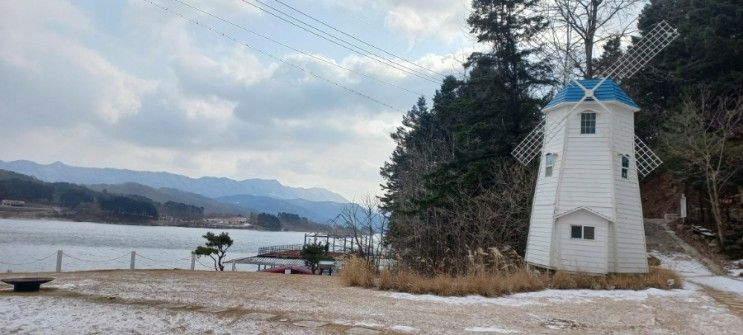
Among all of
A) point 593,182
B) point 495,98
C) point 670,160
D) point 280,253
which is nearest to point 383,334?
point 593,182

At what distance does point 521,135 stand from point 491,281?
1043 centimetres

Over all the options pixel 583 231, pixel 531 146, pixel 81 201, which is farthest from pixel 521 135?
pixel 81 201

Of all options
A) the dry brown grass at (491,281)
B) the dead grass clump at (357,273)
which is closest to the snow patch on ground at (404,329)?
the dry brown grass at (491,281)

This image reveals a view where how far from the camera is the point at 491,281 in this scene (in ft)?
Answer: 34.4

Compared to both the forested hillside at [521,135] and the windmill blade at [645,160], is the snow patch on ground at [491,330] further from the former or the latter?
the windmill blade at [645,160]

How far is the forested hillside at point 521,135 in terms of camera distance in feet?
52.5

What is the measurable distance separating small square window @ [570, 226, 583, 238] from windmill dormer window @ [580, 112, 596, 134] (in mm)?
2715

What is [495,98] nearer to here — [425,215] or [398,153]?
[425,215]

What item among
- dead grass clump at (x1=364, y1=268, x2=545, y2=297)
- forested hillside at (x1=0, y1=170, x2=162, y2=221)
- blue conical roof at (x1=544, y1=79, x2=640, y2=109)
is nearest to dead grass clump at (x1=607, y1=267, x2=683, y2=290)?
dead grass clump at (x1=364, y1=268, x2=545, y2=297)

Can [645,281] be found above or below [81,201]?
below

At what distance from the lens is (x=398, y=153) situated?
39.5 metres

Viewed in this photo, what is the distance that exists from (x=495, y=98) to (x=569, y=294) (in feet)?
34.0

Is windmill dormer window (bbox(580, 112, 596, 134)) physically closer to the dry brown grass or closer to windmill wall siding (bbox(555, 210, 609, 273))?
windmill wall siding (bbox(555, 210, 609, 273))

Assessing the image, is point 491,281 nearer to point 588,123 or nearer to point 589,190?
point 589,190
